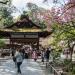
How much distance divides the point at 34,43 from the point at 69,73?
121 feet

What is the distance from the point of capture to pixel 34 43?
59.2 metres

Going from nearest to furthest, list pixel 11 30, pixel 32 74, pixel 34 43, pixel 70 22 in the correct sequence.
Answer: pixel 70 22 → pixel 32 74 → pixel 11 30 → pixel 34 43

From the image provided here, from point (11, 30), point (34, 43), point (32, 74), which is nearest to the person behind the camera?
point (32, 74)

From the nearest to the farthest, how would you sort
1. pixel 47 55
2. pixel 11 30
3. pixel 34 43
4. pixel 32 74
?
pixel 32 74, pixel 47 55, pixel 11 30, pixel 34 43

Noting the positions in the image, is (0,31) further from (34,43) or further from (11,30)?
(34,43)

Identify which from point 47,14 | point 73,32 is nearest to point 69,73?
point 73,32

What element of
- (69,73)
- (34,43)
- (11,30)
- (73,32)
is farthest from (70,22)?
(34,43)

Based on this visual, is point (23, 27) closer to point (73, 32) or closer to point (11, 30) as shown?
point (11, 30)

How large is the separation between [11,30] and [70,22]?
32509 mm

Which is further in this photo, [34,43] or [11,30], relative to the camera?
[34,43]

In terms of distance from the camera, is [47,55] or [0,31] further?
[0,31]

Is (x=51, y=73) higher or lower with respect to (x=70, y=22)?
lower

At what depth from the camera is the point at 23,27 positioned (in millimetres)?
54938

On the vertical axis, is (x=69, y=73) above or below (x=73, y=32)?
below
